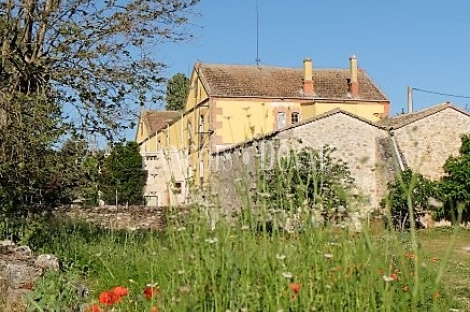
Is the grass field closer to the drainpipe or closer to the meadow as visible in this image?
the meadow

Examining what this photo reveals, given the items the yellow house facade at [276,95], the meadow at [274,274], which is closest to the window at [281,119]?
the yellow house facade at [276,95]

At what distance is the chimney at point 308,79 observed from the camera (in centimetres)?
3381

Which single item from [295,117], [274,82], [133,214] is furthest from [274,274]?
[274,82]

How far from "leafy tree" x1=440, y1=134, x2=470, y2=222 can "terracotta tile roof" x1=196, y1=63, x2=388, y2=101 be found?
11171 mm

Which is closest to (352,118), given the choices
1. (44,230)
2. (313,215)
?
(44,230)

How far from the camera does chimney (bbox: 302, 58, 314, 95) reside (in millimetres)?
33812

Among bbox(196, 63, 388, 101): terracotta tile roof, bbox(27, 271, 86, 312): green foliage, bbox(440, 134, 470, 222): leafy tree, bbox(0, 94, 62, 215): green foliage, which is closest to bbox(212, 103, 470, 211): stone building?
bbox(440, 134, 470, 222): leafy tree

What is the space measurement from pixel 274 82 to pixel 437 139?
1201cm

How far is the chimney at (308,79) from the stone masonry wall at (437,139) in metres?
10.7

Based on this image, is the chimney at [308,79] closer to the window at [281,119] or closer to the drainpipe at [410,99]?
the window at [281,119]

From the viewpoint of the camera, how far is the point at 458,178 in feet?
74.2

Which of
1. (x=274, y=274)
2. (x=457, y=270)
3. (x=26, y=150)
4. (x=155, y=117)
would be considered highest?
(x=155, y=117)

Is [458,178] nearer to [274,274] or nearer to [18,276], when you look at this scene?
[18,276]

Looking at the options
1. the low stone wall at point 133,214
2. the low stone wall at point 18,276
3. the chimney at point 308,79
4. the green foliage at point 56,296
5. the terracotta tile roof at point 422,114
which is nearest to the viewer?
the green foliage at point 56,296
